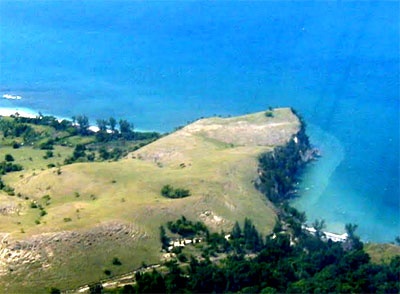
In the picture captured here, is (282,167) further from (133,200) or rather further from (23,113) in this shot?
(23,113)

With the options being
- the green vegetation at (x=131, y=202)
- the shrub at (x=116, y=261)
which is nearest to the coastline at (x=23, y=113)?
the green vegetation at (x=131, y=202)

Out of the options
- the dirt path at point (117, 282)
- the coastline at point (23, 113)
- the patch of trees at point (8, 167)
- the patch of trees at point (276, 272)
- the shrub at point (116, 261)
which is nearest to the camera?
the patch of trees at point (276, 272)

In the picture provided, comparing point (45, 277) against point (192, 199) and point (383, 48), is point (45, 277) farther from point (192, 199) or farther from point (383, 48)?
point (383, 48)

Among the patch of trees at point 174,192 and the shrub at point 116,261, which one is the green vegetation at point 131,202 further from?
the patch of trees at point 174,192

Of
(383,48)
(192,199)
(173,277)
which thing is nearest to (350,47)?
(383,48)

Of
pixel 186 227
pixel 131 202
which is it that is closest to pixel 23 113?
pixel 131 202

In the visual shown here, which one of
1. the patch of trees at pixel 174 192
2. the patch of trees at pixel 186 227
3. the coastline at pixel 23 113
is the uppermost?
the coastline at pixel 23 113

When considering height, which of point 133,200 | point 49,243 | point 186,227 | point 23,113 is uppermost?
point 23,113
